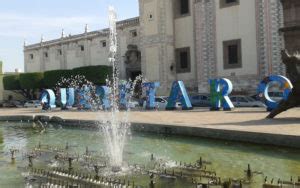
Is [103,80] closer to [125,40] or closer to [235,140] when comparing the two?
[125,40]

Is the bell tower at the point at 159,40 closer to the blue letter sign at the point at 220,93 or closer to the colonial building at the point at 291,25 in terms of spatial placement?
the colonial building at the point at 291,25

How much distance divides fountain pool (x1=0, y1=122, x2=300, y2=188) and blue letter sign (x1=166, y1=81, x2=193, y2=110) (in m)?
10.3

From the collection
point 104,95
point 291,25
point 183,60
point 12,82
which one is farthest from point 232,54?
point 12,82

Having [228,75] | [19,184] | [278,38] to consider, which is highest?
[278,38]

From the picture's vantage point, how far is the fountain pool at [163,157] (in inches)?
427

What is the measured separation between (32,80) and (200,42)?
23.0m

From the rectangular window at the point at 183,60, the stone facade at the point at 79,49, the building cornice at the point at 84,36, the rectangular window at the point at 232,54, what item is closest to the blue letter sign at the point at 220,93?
the rectangular window at the point at 232,54

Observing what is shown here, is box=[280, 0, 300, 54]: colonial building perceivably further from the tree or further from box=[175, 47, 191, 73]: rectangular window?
the tree

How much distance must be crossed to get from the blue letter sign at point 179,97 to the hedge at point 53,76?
21313 millimetres

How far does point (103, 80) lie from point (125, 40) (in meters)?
4.89

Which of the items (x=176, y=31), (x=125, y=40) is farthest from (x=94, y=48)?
(x=176, y=31)

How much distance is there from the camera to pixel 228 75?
37.2 m

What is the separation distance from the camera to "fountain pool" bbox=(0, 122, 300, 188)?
35.6 ft

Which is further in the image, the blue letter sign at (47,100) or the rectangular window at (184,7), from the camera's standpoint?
the rectangular window at (184,7)
